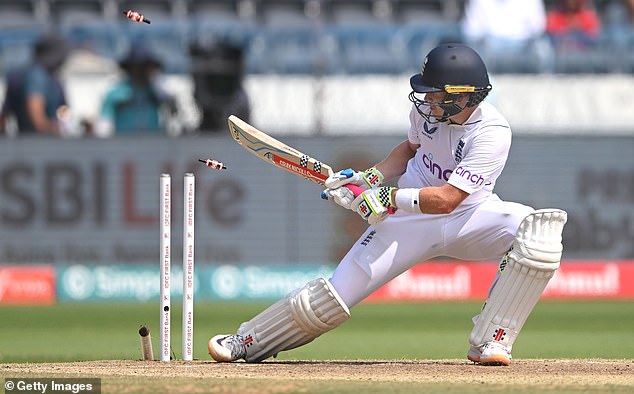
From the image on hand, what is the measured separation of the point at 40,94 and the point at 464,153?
7.22 m

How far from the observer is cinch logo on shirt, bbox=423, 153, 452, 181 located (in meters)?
6.55

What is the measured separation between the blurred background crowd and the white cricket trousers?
245 inches

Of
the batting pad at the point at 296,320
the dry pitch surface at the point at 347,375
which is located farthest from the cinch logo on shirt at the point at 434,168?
the dry pitch surface at the point at 347,375

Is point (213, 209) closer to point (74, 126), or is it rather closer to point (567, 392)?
point (74, 126)

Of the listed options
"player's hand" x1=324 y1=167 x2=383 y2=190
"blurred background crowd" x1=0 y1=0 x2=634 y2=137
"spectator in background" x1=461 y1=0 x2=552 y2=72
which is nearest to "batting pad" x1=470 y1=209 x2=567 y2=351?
"player's hand" x1=324 y1=167 x2=383 y2=190

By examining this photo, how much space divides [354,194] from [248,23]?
8710 mm

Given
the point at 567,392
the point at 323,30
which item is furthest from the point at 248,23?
the point at 567,392

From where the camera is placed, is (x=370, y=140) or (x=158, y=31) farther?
(x=158, y=31)

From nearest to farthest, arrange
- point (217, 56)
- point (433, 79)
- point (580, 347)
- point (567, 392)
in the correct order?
1. point (567, 392)
2. point (433, 79)
3. point (580, 347)
4. point (217, 56)

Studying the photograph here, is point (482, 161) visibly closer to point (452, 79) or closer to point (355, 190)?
point (452, 79)

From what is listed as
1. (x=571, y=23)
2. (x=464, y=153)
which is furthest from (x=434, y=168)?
(x=571, y=23)

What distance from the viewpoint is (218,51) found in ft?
42.0

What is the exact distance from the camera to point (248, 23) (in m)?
14.9

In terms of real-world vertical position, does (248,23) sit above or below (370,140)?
above
